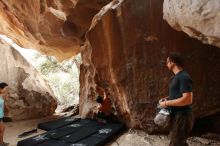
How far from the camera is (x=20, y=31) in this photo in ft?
33.2

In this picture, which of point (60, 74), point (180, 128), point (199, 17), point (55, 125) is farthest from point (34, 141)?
point (60, 74)

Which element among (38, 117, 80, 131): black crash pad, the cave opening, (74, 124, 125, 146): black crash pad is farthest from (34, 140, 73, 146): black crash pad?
the cave opening

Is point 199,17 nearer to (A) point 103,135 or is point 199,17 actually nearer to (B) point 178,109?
(B) point 178,109

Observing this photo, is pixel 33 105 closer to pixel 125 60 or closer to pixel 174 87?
pixel 125 60

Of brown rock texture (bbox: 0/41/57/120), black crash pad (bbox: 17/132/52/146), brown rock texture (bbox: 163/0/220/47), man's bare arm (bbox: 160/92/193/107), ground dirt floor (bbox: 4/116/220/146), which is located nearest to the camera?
brown rock texture (bbox: 163/0/220/47)

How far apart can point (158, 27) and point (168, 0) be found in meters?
1.67

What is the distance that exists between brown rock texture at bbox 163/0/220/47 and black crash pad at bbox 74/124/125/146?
277cm

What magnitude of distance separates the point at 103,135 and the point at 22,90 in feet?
13.1

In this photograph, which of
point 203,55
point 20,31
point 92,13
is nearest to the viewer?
point 203,55

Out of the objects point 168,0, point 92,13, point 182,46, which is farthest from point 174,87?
point 92,13

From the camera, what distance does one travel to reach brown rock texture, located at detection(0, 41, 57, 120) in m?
8.52

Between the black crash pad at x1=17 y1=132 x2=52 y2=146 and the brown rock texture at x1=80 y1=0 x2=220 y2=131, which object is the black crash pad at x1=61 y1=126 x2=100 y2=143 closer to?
the black crash pad at x1=17 y1=132 x2=52 y2=146

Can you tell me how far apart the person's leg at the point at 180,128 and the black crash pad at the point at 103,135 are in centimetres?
204

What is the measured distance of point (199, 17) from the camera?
11.4 feet
